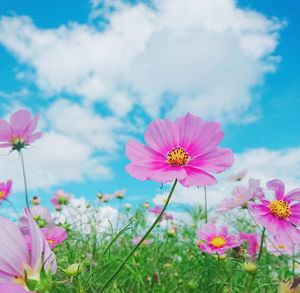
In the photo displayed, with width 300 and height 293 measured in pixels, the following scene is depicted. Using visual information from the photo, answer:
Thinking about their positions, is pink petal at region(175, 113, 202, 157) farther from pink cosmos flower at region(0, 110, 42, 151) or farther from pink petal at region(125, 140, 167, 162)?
pink cosmos flower at region(0, 110, 42, 151)

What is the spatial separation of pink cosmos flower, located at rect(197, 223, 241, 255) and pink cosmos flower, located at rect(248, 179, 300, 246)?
0.25 metres

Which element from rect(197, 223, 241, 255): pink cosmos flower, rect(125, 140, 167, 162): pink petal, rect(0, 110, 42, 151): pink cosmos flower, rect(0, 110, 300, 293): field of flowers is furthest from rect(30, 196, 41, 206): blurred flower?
rect(125, 140, 167, 162): pink petal

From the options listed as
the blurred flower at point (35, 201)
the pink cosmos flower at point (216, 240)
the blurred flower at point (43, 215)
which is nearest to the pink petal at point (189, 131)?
the pink cosmos flower at point (216, 240)

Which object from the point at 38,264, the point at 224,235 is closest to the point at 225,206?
the point at 224,235

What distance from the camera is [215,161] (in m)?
0.74

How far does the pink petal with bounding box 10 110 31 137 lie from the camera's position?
1.40 meters

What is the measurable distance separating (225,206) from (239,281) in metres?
0.38

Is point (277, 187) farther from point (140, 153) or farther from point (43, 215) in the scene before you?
point (43, 215)

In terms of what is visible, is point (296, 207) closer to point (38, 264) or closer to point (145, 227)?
point (38, 264)

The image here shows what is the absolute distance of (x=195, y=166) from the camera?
2.51ft

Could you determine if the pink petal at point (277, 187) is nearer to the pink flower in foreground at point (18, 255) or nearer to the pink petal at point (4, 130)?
the pink flower in foreground at point (18, 255)

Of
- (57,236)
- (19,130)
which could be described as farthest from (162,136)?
(19,130)

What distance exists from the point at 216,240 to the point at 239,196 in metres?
0.32

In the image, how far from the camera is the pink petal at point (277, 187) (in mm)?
990
